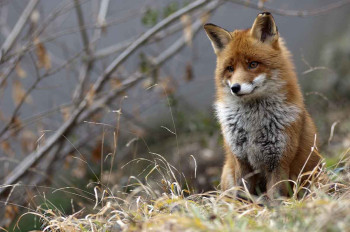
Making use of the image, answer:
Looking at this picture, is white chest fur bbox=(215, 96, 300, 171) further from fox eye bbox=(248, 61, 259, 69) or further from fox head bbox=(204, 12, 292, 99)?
fox eye bbox=(248, 61, 259, 69)

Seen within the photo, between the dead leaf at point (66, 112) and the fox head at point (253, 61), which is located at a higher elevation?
the fox head at point (253, 61)

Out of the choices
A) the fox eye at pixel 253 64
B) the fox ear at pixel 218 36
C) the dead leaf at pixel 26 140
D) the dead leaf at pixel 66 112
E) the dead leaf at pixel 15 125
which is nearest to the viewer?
the fox eye at pixel 253 64

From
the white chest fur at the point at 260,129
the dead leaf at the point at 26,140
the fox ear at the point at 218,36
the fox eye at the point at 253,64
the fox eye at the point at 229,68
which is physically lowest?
the dead leaf at the point at 26,140

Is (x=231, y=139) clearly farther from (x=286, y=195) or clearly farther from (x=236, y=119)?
(x=286, y=195)

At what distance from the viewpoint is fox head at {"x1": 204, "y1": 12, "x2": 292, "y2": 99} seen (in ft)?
11.7

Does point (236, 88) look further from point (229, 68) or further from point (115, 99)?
point (115, 99)

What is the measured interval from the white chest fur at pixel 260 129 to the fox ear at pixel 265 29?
46cm

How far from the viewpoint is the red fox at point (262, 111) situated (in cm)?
357

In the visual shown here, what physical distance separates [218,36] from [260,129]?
2.69 feet

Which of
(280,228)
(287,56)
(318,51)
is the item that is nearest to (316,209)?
(280,228)

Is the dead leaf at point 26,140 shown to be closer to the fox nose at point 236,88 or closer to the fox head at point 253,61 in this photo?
the fox head at point 253,61

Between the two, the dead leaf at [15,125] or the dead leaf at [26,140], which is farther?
the dead leaf at [26,140]

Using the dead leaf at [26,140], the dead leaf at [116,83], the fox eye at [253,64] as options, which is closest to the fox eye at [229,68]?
the fox eye at [253,64]

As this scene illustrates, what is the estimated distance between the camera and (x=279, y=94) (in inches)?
144
